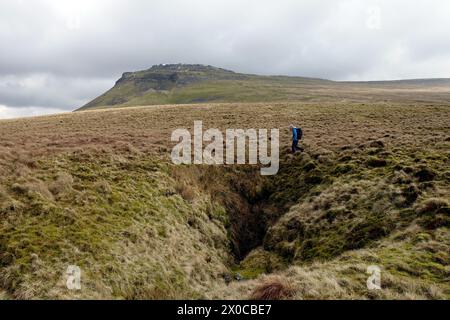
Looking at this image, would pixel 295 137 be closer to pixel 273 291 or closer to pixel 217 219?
pixel 217 219

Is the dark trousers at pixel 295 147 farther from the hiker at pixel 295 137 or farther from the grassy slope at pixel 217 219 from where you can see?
the grassy slope at pixel 217 219

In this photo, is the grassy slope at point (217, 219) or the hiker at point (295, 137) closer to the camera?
the grassy slope at point (217, 219)

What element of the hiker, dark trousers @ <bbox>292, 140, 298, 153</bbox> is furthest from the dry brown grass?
dark trousers @ <bbox>292, 140, 298, 153</bbox>

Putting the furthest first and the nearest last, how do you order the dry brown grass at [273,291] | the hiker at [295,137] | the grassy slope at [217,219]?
1. the hiker at [295,137]
2. the grassy slope at [217,219]
3. the dry brown grass at [273,291]

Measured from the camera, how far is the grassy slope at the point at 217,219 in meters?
12.0

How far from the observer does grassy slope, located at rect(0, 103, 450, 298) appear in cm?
1197

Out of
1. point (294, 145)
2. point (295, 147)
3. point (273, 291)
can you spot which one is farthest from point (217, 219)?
point (295, 147)

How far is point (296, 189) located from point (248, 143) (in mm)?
10773

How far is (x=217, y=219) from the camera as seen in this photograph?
68.5 feet

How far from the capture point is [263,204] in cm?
2348

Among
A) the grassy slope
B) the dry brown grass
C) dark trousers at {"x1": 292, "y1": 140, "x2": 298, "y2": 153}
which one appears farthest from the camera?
dark trousers at {"x1": 292, "y1": 140, "x2": 298, "y2": 153}

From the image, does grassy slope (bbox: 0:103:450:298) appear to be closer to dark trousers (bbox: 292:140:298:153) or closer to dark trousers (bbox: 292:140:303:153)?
dark trousers (bbox: 292:140:303:153)

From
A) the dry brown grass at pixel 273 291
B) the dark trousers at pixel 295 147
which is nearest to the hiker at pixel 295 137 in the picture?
the dark trousers at pixel 295 147
